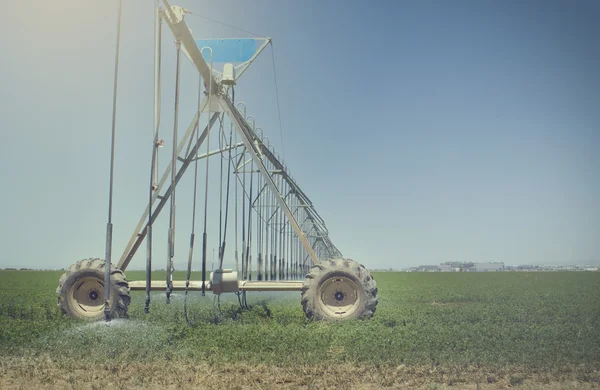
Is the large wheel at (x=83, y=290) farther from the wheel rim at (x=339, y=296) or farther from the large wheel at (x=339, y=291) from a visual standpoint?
the wheel rim at (x=339, y=296)

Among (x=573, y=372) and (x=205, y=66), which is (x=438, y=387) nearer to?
(x=573, y=372)

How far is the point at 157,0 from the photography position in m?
10.9

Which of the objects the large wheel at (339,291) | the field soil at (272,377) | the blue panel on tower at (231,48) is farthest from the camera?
the blue panel on tower at (231,48)

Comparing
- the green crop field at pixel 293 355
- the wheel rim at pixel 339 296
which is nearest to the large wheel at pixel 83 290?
the green crop field at pixel 293 355

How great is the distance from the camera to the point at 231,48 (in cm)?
1555

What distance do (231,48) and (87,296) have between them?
781cm

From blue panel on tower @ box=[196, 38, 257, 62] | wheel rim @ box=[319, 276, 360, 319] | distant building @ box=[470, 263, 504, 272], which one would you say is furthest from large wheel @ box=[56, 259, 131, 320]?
distant building @ box=[470, 263, 504, 272]

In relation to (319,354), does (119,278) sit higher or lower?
higher

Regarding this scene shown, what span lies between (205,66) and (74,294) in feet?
20.7

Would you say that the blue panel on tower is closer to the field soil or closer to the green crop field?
the green crop field

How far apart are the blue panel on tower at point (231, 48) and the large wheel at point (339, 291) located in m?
6.76

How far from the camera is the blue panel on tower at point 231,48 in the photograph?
15320 mm

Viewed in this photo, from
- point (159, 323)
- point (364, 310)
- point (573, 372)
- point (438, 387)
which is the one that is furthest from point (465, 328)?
point (159, 323)

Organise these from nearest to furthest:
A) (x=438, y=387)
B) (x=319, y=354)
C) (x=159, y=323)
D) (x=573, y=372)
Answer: (x=438, y=387)
(x=573, y=372)
(x=319, y=354)
(x=159, y=323)
